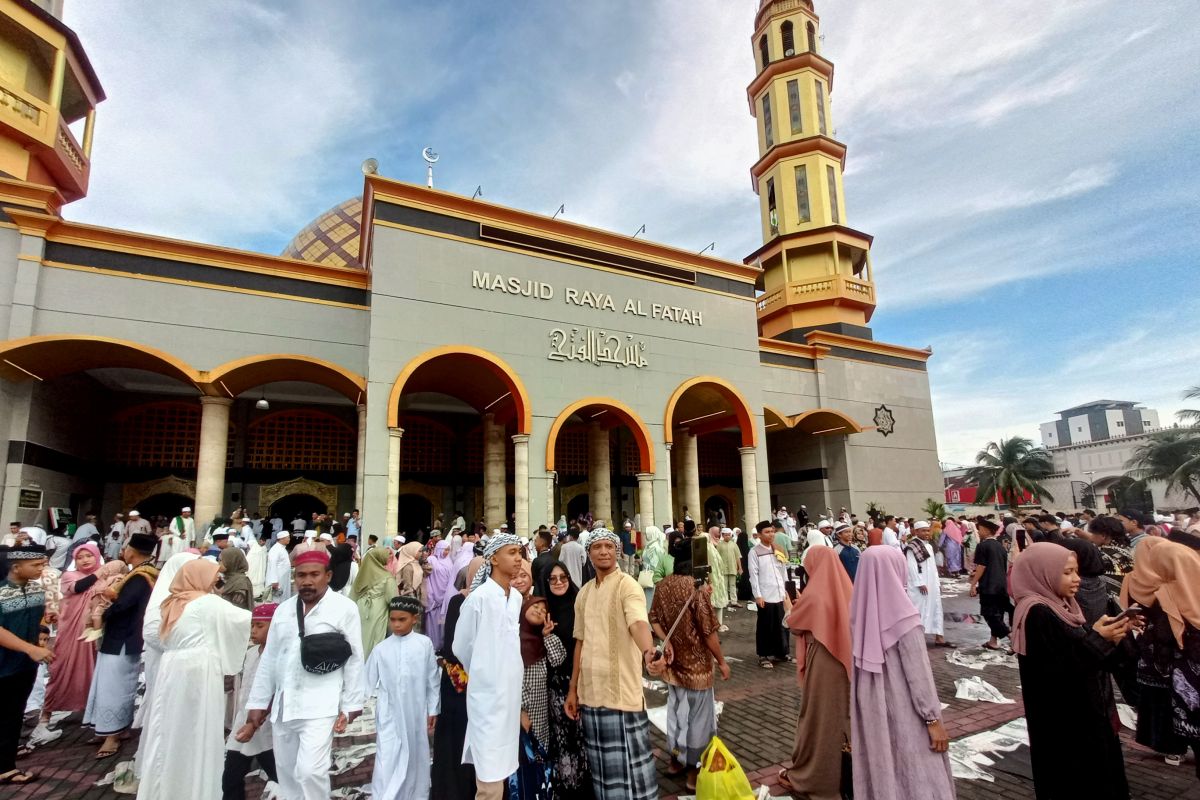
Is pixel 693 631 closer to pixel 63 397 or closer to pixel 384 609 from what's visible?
pixel 384 609

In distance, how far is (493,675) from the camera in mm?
3088

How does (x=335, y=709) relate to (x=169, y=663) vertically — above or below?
below

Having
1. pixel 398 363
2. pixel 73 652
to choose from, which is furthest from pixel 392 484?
pixel 73 652

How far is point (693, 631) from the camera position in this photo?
12.6ft

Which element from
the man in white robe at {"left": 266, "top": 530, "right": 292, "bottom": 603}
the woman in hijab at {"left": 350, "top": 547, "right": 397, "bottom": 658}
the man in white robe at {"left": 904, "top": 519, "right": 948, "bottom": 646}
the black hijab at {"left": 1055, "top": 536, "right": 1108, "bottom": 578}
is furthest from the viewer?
the man in white robe at {"left": 266, "top": 530, "right": 292, "bottom": 603}

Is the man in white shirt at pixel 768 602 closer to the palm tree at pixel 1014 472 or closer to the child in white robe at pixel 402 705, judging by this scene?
the child in white robe at pixel 402 705

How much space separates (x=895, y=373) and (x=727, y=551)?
14.9m

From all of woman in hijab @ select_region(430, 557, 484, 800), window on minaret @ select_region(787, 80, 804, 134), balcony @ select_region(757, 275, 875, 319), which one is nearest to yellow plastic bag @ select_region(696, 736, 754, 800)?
woman in hijab @ select_region(430, 557, 484, 800)

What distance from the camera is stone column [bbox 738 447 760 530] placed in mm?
15547

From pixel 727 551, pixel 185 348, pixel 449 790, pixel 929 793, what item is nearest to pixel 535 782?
pixel 449 790

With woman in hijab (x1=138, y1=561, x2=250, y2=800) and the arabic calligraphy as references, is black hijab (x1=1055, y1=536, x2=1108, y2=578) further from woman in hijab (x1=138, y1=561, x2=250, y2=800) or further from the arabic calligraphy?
the arabic calligraphy

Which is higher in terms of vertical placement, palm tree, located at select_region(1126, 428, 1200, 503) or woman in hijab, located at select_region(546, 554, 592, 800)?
palm tree, located at select_region(1126, 428, 1200, 503)

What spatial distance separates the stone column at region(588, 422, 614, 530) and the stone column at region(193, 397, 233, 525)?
9006 millimetres

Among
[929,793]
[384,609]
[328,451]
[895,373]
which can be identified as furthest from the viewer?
[895,373]
